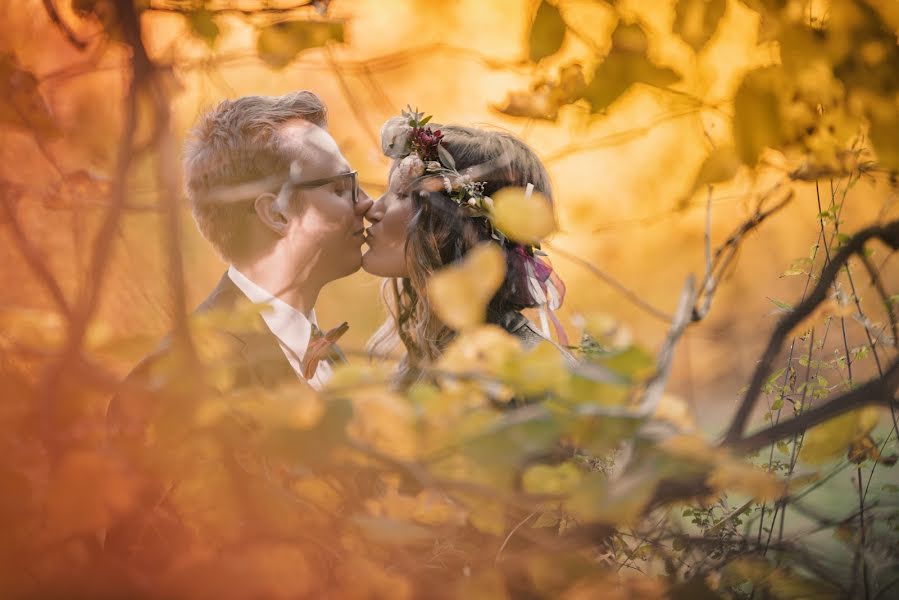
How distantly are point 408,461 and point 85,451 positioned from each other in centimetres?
43

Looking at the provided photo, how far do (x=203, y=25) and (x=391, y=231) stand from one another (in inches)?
32.3

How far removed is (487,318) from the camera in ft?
6.15

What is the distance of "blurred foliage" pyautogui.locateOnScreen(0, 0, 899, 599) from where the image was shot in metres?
0.73

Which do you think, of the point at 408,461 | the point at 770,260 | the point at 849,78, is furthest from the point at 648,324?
the point at 408,461

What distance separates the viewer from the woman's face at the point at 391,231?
1.98 metres

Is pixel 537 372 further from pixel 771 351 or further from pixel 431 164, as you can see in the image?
pixel 431 164

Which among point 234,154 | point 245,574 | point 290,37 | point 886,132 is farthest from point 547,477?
point 234,154

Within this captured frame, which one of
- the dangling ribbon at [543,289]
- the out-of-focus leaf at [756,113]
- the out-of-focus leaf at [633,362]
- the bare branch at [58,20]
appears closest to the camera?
the out-of-focus leaf at [633,362]

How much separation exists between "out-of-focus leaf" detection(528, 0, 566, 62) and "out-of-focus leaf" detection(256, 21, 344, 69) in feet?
1.52

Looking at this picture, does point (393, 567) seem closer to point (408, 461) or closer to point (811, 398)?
point (408, 461)

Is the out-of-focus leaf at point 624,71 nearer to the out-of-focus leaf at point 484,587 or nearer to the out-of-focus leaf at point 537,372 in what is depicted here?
the out-of-focus leaf at point 537,372

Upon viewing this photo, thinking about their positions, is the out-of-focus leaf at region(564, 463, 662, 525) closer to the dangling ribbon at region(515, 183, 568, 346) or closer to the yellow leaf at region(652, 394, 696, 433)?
the yellow leaf at region(652, 394, 696, 433)

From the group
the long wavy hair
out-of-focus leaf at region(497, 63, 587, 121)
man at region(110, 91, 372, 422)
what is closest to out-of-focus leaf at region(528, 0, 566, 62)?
out-of-focus leaf at region(497, 63, 587, 121)

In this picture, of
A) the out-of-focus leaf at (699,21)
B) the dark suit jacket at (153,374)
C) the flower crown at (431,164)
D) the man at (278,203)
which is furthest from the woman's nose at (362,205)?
the out-of-focus leaf at (699,21)
